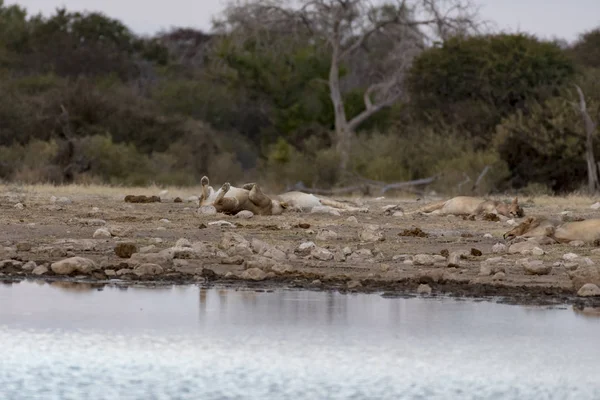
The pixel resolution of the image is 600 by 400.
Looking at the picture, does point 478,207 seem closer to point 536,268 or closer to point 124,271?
point 536,268

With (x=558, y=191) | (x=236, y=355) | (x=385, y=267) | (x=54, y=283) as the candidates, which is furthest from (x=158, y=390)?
(x=558, y=191)

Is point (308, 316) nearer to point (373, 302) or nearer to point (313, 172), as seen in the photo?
point (373, 302)

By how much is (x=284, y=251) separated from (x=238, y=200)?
3.15 m

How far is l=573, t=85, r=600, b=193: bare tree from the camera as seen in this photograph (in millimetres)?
20203

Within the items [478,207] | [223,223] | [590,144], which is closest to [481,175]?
[590,144]

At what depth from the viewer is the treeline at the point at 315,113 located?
2181cm

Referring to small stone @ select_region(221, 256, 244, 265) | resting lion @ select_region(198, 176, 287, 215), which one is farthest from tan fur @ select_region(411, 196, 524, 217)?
small stone @ select_region(221, 256, 244, 265)

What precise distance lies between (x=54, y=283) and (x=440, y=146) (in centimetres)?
1538

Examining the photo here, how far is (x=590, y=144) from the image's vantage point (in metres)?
20.6

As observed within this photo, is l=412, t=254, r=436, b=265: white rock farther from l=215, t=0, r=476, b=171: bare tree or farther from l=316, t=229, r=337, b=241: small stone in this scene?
l=215, t=0, r=476, b=171: bare tree

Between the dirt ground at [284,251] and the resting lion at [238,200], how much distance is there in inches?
5.9

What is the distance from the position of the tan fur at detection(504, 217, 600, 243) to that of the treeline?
947 cm

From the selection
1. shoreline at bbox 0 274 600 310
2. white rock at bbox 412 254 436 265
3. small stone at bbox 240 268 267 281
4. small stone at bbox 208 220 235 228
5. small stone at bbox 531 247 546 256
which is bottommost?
shoreline at bbox 0 274 600 310

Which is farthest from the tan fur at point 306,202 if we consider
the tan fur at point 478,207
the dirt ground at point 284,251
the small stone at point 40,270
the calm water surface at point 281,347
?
the calm water surface at point 281,347
